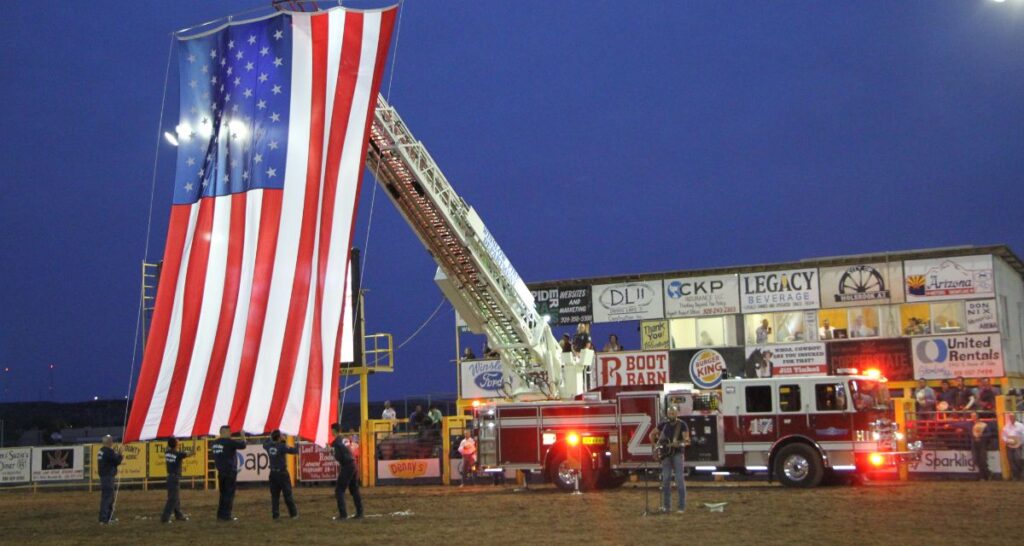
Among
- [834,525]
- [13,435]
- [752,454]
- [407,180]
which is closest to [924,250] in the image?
[752,454]

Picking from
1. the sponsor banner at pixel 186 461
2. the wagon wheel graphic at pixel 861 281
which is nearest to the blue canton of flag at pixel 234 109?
the sponsor banner at pixel 186 461

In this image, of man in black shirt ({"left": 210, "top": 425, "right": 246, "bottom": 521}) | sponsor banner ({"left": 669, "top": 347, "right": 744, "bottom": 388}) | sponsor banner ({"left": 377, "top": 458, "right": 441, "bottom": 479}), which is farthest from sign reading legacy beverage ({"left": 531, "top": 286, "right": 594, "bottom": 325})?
man in black shirt ({"left": 210, "top": 425, "right": 246, "bottom": 521})

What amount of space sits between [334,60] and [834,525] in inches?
389

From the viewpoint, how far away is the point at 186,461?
36.1 meters

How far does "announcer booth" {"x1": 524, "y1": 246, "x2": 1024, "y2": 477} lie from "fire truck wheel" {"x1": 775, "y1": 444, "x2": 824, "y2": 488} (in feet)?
28.1

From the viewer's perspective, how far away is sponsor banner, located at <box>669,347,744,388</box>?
37.2m

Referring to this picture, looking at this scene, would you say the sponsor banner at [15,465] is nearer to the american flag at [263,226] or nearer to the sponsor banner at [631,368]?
the sponsor banner at [631,368]

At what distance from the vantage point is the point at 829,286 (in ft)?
119

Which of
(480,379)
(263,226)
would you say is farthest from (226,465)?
(480,379)

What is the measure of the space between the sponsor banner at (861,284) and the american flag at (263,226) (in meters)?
23.6

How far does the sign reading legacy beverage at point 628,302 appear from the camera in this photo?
128 feet

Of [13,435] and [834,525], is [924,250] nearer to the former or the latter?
[834,525]

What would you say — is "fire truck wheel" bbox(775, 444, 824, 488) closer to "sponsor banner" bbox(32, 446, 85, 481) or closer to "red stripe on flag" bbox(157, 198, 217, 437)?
"red stripe on flag" bbox(157, 198, 217, 437)

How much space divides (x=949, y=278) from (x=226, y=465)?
77.8ft
